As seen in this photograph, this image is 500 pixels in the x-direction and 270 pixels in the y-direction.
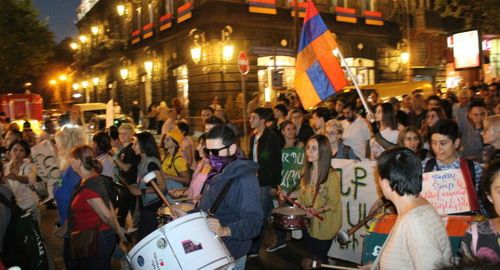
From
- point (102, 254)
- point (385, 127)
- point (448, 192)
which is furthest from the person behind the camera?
point (385, 127)

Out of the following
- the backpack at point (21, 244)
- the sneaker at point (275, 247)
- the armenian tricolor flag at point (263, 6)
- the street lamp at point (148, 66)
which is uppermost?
Result: the armenian tricolor flag at point (263, 6)

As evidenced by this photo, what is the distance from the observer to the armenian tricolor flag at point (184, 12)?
23.5 metres

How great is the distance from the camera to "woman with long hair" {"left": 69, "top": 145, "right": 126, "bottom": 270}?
4.34 m

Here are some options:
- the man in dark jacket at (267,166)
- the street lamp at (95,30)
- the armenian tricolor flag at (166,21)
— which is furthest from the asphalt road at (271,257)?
the street lamp at (95,30)

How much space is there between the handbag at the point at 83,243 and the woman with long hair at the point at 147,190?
160 centimetres

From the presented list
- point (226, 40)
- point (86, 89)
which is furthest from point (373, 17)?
point (86, 89)

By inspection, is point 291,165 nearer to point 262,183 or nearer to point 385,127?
point 262,183

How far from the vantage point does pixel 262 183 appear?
658cm

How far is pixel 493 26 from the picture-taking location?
1817 cm

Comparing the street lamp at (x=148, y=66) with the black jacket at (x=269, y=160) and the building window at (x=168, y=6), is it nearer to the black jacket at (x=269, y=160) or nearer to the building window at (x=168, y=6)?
the building window at (x=168, y=6)

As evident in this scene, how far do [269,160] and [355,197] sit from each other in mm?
1248

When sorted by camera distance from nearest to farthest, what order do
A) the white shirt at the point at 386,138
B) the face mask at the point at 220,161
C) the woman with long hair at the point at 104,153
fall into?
the face mask at the point at 220,161
the woman with long hair at the point at 104,153
the white shirt at the point at 386,138

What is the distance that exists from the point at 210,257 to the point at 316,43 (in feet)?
14.2

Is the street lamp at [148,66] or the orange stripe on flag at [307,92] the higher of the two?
the street lamp at [148,66]
